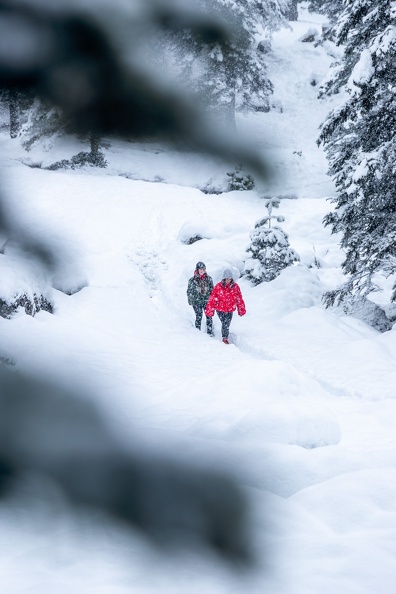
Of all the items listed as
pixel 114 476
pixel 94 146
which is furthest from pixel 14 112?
pixel 114 476

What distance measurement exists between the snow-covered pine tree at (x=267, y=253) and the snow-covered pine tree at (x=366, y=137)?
3992mm

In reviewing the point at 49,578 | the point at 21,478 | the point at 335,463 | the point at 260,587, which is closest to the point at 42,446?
the point at 21,478

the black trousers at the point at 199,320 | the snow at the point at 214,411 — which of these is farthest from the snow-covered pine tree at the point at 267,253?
the snow at the point at 214,411

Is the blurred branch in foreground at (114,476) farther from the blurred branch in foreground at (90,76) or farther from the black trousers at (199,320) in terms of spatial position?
the black trousers at (199,320)

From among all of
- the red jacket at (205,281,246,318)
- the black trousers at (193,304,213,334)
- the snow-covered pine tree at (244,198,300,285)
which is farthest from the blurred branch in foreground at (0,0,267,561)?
the snow-covered pine tree at (244,198,300,285)

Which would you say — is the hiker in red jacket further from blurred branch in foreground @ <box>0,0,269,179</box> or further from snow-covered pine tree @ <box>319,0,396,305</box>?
blurred branch in foreground @ <box>0,0,269,179</box>

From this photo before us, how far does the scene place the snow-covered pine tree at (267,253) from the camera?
49.8 feet

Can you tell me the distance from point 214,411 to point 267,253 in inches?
421

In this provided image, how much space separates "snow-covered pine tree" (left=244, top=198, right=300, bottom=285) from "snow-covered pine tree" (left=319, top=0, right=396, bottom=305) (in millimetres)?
3992

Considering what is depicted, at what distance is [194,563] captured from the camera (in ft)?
2.84

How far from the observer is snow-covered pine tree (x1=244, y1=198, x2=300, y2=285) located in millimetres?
15164

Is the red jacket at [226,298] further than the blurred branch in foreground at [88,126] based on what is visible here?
Yes

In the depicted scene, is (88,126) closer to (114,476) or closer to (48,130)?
(48,130)

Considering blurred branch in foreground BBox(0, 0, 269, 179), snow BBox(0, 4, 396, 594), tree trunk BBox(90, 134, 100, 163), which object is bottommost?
snow BBox(0, 4, 396, 594)
